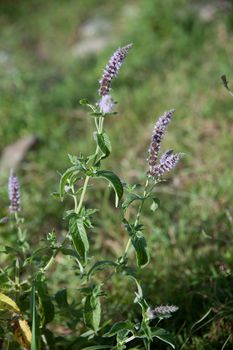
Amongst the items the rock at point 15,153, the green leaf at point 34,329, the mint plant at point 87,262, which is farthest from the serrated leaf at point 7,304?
the rock at point 15,153

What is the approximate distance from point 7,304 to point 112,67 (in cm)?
85

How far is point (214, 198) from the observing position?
324 centimetres

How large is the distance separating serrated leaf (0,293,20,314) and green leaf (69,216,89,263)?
0.96 ft

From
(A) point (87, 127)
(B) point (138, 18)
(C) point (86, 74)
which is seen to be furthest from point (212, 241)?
(B) point (138, 18)

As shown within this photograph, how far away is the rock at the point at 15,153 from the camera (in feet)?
12.9

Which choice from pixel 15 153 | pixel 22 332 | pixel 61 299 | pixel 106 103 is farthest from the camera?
pixel 15 153

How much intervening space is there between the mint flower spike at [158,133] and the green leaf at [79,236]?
312 mm

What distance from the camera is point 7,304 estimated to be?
6.08 feet

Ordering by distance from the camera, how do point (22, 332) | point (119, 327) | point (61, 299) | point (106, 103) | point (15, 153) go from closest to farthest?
point (106, 103) → point (119, 327) → point (22, 332) → point (61, 299) → point (15, 153)

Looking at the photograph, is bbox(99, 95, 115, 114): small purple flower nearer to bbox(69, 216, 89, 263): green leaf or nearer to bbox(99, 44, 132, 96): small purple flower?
bbox(99, 44, 132, 96): small purple flower

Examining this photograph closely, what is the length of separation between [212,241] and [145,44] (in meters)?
2.96

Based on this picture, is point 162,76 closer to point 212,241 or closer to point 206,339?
point 212,241

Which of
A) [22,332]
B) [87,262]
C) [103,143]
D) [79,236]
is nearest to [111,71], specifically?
[103,143]

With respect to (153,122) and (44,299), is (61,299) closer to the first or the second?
(44,299)
